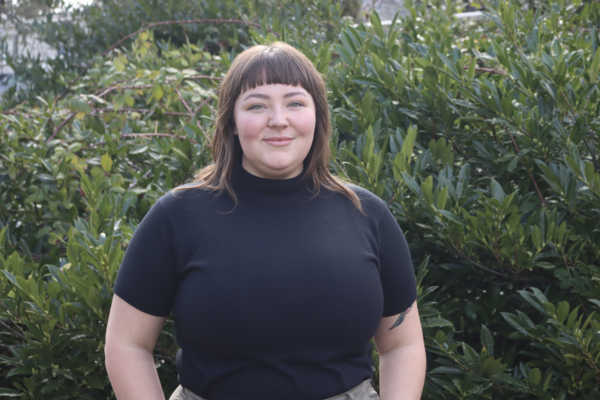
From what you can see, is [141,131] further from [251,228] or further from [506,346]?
[506,346]

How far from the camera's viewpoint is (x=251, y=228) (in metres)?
1.74

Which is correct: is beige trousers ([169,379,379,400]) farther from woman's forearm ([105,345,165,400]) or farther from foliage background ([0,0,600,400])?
foliage background ([0,0,600,400])

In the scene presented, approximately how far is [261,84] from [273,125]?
14 centimetres

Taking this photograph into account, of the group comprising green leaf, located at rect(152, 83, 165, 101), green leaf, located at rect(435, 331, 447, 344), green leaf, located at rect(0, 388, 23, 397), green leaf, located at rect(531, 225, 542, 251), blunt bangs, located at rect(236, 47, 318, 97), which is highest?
blunt bangs, located at rect(236, 47, 318, 97)

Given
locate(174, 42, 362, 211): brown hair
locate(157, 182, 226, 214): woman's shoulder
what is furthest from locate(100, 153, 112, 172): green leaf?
locate(157, 182, 226, 214): woman's shoulder

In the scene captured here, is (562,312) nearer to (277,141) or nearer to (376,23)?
(277,141)

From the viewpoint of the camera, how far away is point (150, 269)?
5.53ft

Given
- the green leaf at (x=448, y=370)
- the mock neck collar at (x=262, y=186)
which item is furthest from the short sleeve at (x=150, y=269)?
the green leaf at (x=448, y=370)

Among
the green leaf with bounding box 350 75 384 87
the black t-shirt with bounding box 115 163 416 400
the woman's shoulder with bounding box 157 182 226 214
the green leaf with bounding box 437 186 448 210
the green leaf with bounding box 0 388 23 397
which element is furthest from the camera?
the green leaf with bounding box 350 75 384 87

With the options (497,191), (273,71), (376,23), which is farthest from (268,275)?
(376,23)

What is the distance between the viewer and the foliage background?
87.7 inches

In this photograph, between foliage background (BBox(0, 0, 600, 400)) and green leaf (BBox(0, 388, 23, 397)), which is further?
green leaf (BBox(0, 388, 23, 397))

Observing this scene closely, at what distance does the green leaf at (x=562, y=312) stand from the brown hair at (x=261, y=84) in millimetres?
895

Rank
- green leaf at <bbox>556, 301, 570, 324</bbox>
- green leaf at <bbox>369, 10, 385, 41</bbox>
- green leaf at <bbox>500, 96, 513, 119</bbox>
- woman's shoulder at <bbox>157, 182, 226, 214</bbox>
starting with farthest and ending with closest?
green leaf at <bbox>369, 10, 385, 41</bbox>
green leaf at <bbox>500, 96, 513, 119</bbox>
green leaf at <bbox>556, 301, 570, 324</bbox>
woman's shoulder at <bbox>157, 182, 226, 214</bbox>
